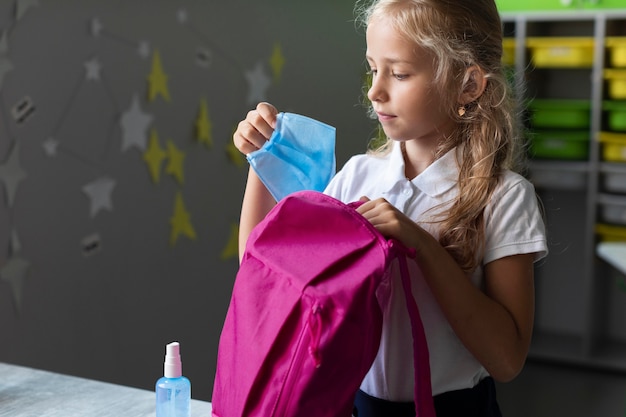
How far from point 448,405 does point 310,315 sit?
12.1 inches

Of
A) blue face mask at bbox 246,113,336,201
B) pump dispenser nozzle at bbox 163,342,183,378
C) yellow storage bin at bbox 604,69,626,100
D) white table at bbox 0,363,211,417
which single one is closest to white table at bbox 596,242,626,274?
yellow storage bin at bbox 604,69,626,100

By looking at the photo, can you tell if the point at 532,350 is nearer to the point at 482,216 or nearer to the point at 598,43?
the point at 598,43

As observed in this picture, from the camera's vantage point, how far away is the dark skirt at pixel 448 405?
1119 mm

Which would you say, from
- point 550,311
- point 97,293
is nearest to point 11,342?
Result: point 97,293

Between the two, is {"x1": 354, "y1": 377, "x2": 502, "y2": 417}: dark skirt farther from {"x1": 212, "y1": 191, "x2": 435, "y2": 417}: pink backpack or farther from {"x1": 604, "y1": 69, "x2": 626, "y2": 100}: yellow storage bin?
{"x1": 604, "y1": 69, "x2": 626, "y2": 100}: yellow storage bin

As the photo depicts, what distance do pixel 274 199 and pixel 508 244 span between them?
366 mm

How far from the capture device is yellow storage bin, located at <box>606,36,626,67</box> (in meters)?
3.80

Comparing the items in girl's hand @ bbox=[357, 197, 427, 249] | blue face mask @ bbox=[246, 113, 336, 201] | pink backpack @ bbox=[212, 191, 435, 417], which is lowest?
pink backpack @ bbox=[212, 191, 435, 417]

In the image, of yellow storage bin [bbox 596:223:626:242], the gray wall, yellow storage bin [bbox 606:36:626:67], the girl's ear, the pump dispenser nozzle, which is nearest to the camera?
the pump dispenser nozzle

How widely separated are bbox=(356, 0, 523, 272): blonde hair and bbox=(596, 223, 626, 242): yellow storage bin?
292 cm

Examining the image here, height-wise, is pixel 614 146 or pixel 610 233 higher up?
pixel 614 146

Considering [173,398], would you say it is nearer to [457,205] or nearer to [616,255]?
[457,205]

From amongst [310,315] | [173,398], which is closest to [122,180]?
[173,398]

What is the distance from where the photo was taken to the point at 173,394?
111 centimetres
